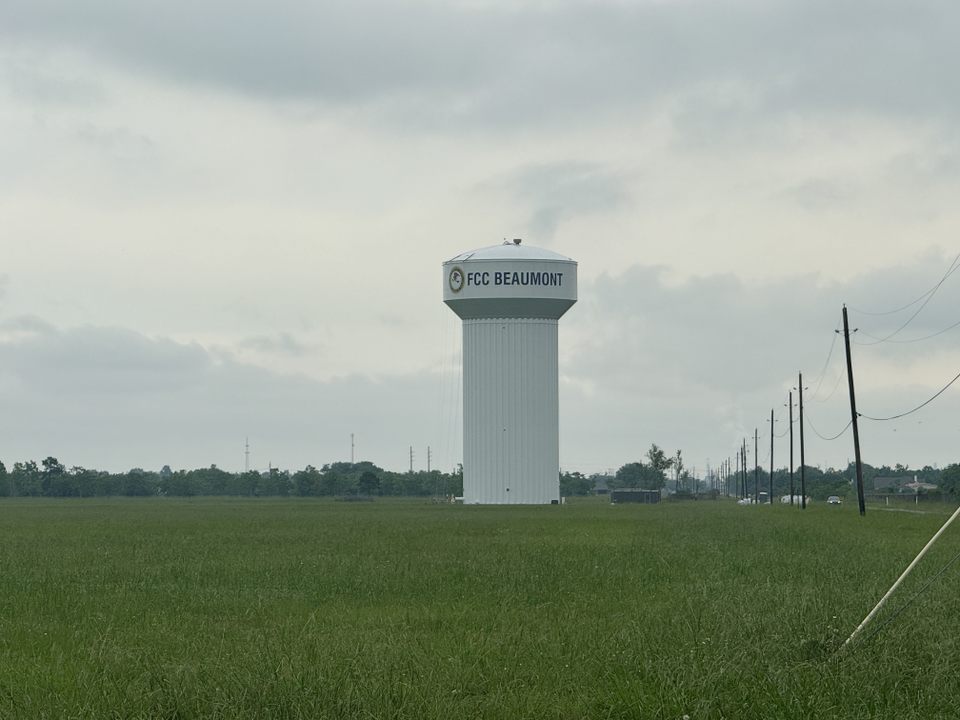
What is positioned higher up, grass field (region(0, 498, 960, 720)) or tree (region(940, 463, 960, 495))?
tree (region(940, 463, 960, 495))

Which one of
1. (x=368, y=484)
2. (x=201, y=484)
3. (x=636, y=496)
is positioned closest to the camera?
(x=636, y=496)

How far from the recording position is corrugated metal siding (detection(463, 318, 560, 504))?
9925 centimetres

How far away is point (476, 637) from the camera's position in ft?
56.5

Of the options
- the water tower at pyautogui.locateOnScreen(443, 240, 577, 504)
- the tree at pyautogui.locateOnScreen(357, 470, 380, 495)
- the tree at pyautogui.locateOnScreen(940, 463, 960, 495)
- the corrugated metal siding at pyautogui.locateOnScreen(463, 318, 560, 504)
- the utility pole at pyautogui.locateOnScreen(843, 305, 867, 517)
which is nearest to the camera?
the utility pole at pyautogui.locateOnScreen(843, 305, 867, 517)

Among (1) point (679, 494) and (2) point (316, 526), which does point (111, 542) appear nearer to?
(2) point (316, 526)

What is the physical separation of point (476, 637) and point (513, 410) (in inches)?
3238

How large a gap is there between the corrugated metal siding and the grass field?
6593cm

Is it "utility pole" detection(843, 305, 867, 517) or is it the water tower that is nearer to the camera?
"utility pole" detection(843, 305, 867, 517)

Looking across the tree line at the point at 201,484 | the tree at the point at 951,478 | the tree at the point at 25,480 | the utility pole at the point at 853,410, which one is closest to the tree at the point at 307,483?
the tree line at the point at 201,484

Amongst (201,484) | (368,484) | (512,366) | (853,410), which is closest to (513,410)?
(512,366)

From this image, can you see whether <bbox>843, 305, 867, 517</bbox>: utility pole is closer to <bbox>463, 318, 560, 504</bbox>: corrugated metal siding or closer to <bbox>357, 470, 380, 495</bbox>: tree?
<bbox>463, 318, 560, 504</bbox>: corrugated metal siding

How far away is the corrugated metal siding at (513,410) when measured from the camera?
326ft

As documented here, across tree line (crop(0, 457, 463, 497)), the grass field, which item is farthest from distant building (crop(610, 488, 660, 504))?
the grass field

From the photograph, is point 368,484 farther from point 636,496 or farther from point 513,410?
point 513,410
